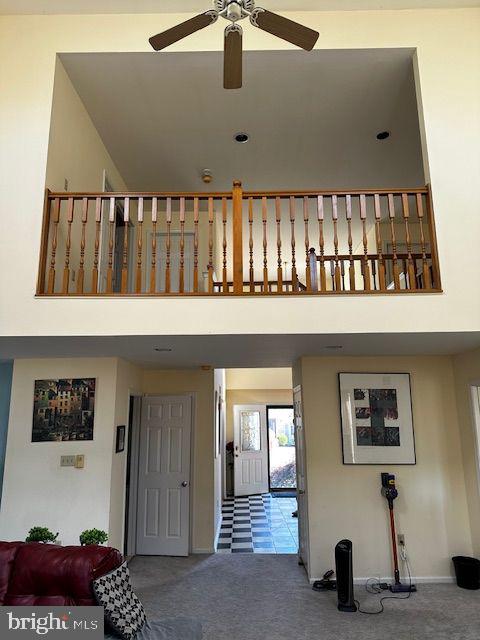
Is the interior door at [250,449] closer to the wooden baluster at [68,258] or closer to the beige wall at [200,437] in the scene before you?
the beige wall at [200,437]

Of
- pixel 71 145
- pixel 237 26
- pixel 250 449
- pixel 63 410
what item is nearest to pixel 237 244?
pixel 237 26

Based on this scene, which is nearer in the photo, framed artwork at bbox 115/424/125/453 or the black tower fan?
the black tower fan

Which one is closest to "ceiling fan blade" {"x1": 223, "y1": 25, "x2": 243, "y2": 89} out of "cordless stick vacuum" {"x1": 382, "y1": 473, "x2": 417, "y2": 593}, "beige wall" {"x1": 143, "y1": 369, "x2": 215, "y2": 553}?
"cordless stick vacuum" {"x1": 382, "y1": 473, "x2": 417, "y2": 593}

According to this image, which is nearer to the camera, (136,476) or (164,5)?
(164,5)

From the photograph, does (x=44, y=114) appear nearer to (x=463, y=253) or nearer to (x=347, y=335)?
(x=347, y=335)

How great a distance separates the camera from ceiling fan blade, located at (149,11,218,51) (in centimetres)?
262

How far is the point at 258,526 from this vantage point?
282 inches

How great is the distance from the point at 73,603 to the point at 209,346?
84.9 inches

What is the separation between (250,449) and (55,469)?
248 inches

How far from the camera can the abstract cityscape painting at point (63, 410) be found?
14.7 ft

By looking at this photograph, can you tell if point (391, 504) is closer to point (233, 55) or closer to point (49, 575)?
point (49, 575)

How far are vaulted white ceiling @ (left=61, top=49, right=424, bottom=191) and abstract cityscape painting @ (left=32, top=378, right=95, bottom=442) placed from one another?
301 cm

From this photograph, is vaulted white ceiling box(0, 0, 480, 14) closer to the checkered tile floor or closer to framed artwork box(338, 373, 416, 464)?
framed artwork box(338, 373, 416, 464)

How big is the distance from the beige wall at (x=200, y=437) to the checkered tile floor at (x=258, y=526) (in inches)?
16.0
